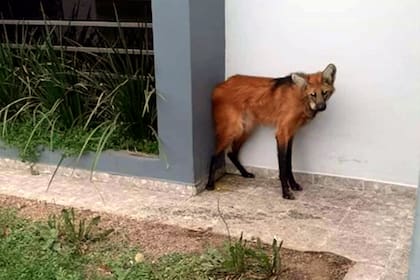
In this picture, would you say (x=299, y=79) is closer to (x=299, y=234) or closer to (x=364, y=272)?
(x=299, y=234)

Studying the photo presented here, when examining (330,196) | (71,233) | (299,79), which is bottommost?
(330,196)

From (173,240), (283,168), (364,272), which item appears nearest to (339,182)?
(283,168)

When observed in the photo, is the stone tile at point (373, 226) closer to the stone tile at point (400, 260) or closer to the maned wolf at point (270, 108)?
the stone tile at point (400, 260)

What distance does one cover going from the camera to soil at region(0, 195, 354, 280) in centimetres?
321

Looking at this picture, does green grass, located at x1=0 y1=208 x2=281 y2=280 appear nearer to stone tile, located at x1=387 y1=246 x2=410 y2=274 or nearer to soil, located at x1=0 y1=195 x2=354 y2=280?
soil, located at x1=0 y1=195 x2=354 y2=280

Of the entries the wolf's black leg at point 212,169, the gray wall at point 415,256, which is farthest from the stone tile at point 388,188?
the gray wall at point 415,256

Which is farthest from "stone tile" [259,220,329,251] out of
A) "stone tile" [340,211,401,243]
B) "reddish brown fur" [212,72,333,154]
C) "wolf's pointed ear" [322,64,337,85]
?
"wolf's pointed ear" [322,64,337,85]

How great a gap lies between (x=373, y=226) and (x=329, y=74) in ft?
3.07

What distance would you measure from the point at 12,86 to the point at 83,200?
1.26 m

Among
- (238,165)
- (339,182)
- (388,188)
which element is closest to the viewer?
(388,188)

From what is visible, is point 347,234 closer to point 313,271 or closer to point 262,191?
point 313,271

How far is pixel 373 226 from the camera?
3.74 m

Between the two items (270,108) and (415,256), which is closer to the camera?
(415,256)

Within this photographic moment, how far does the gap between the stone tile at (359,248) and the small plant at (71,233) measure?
1242mm
